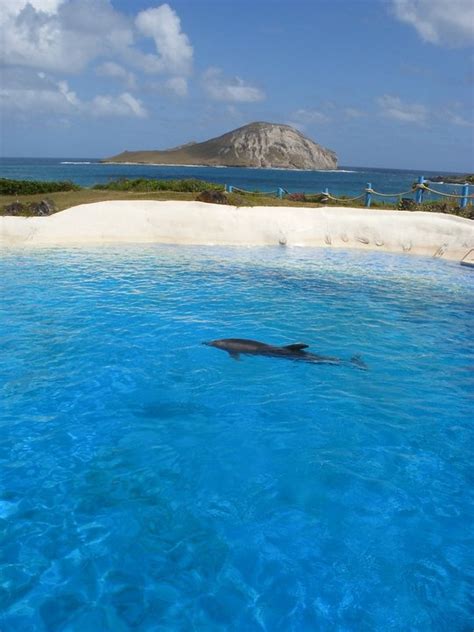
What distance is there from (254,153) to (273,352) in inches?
6171

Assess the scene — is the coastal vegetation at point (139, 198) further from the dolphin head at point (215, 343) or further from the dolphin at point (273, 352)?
the dolphin at point (273, 352)

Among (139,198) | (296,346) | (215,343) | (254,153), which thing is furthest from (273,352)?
(254,153)

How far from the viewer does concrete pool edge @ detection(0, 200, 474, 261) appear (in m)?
18.5

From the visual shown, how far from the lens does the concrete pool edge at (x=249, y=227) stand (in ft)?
60.6

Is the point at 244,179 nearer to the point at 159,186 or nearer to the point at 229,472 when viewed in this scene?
the point at 159,186

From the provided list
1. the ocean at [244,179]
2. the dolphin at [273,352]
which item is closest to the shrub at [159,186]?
the ocean at [244,179]

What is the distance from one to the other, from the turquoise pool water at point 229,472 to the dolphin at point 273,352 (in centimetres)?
16

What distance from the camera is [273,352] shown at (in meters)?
8.38

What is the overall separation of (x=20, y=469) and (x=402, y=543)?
3891 mm

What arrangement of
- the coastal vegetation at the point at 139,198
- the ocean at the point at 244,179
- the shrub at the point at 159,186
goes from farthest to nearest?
the ocean at the point at 244,179 < the shrub at the point at 159,186 < the coastal vegetation at the point at 139,198

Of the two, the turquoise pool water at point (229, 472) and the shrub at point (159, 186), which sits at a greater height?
the shrub at point (159, 186)

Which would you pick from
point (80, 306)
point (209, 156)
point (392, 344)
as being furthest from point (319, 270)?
point (209, 156)

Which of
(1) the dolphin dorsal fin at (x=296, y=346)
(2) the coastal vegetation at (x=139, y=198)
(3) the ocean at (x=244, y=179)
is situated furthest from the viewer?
(3) the ocean at (x=244, y=179)

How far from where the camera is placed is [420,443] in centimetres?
633
